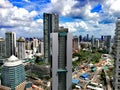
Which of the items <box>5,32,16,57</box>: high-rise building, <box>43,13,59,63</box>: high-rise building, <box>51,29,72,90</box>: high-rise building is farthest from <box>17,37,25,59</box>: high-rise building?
<box>51,29,72,90</box>: high-rise building

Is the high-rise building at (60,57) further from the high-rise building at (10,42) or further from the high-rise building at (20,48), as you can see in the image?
the high-rise building at (20,48)

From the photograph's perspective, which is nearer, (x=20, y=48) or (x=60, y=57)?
(x=60, y=57)

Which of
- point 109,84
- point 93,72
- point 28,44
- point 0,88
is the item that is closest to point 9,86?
point 0,88

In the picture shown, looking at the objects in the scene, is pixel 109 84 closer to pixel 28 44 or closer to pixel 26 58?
pixel 26 58

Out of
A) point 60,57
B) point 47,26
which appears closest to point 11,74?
point 60,57

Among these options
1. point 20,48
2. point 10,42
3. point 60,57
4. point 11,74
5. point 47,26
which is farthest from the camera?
point 20,48

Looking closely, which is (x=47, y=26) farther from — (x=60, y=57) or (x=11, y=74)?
(x=60, y=57)

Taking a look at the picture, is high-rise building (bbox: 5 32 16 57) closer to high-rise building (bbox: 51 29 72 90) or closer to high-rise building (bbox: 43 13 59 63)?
high-rise building (bbox: 43 13 59 63)

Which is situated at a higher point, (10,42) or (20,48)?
(10,42)
